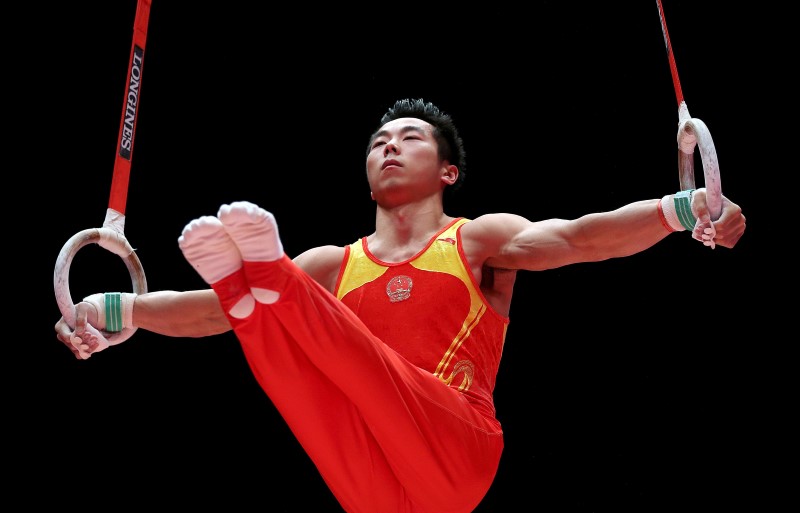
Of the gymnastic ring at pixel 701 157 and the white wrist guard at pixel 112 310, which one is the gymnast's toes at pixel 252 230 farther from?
the gymnastic ring at pixel 701 157

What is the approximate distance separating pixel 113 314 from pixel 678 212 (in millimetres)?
1720

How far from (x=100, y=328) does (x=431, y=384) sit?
1084 millimetres

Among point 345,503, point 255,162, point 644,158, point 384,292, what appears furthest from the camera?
point 255,162

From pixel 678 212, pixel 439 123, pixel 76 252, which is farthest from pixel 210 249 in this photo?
pixel 439 123

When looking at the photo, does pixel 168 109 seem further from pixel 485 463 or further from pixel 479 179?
pixel 485 463

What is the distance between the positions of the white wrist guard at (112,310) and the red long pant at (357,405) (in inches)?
30.3

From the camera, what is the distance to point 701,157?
2.80m

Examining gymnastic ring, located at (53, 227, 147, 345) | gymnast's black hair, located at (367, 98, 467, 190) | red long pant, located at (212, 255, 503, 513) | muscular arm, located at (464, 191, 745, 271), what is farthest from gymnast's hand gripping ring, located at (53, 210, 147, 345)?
muscular arm, located at (464, 191, 745, 271)

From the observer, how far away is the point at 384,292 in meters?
3.30

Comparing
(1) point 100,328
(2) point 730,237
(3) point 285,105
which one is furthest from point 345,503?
(3) point 285,105

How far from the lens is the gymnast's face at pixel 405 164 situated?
3551 mm

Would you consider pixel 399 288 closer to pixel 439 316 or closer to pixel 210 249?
pixel 439 316

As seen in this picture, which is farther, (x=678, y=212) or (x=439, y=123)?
(x=439, y=123)

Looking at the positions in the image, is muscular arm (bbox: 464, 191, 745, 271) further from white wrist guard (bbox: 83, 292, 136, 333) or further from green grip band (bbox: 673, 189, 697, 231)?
white wrist guard (bbox: 83, 292, 136, 333)
